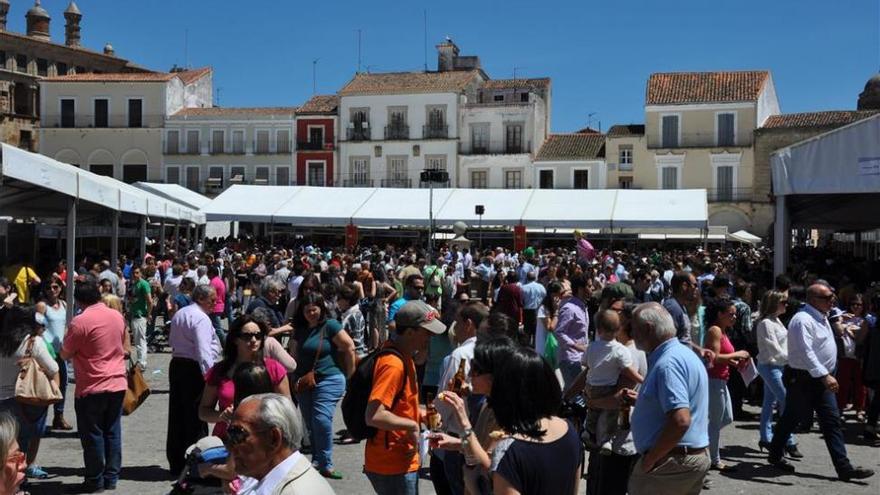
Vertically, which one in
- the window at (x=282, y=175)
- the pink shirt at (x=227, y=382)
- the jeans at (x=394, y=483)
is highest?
the window at (x=282, y=175)

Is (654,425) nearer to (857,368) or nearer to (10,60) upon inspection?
(857,368)

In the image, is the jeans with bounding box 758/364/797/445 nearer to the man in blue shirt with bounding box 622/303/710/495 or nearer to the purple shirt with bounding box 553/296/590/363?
the purple shirt with bounding box 553/296/590/363

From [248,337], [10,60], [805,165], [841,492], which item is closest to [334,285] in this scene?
[248,337]

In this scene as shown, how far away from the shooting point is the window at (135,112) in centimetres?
4938

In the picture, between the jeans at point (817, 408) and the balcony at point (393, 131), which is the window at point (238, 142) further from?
the jeans at point (817, 408)

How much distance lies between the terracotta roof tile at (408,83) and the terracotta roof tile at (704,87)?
10271mm

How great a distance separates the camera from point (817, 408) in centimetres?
648

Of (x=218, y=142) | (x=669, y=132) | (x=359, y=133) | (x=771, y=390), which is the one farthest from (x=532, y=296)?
(x=218, y=142)

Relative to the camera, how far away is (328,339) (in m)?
6.09

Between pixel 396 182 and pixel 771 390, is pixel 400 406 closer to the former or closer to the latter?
pixel 771 390

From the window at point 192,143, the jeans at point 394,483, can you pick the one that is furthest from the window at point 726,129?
Answer: the jeans at point 394,483

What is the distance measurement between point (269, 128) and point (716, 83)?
2424cm

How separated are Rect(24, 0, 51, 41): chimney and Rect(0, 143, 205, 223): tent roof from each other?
45599 mm

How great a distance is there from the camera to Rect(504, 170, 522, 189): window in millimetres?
46750
